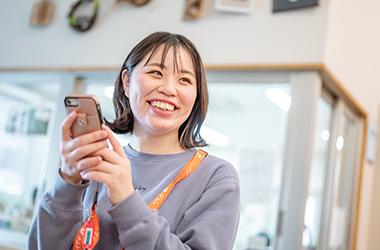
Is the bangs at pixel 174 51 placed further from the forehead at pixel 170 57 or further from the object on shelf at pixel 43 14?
the object on shelf at pixel 43 14

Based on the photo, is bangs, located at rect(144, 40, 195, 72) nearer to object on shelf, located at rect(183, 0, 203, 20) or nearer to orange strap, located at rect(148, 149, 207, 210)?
orange strap, located at rect(148, 149, 207, 210)

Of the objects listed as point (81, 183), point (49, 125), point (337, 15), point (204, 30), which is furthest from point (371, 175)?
point (81, 183)

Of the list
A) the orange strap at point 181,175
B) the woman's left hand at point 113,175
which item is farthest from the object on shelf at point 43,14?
the woman's left hand at point 113,175

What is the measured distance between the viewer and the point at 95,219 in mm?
868

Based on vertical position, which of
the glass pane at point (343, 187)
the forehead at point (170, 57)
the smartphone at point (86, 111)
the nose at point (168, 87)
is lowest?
the glass pane at point (343, 187)

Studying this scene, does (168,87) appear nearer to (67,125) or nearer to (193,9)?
(67,125)

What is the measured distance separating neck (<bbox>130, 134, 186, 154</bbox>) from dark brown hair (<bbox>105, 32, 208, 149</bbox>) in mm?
37

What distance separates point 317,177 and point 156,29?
131 centimetres

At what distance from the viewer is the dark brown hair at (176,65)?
99 cm

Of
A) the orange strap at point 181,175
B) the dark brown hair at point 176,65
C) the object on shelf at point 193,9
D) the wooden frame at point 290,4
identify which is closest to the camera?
the orange strap at point 181,175

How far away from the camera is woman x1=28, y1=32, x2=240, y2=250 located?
773 millimetres

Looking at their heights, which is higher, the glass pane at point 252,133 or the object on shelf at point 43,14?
the object on shelf at point 43,14

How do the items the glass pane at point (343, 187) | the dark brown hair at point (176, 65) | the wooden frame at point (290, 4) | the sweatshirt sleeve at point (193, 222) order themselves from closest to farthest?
the sweatshirt sleeve at point (193, 222) → the dark brown hair at point (176, 65) → the wooden frame at point (290, 4) → the glass pane at point (343, 187)

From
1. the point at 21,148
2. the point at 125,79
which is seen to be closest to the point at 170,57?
the point at 125,79
